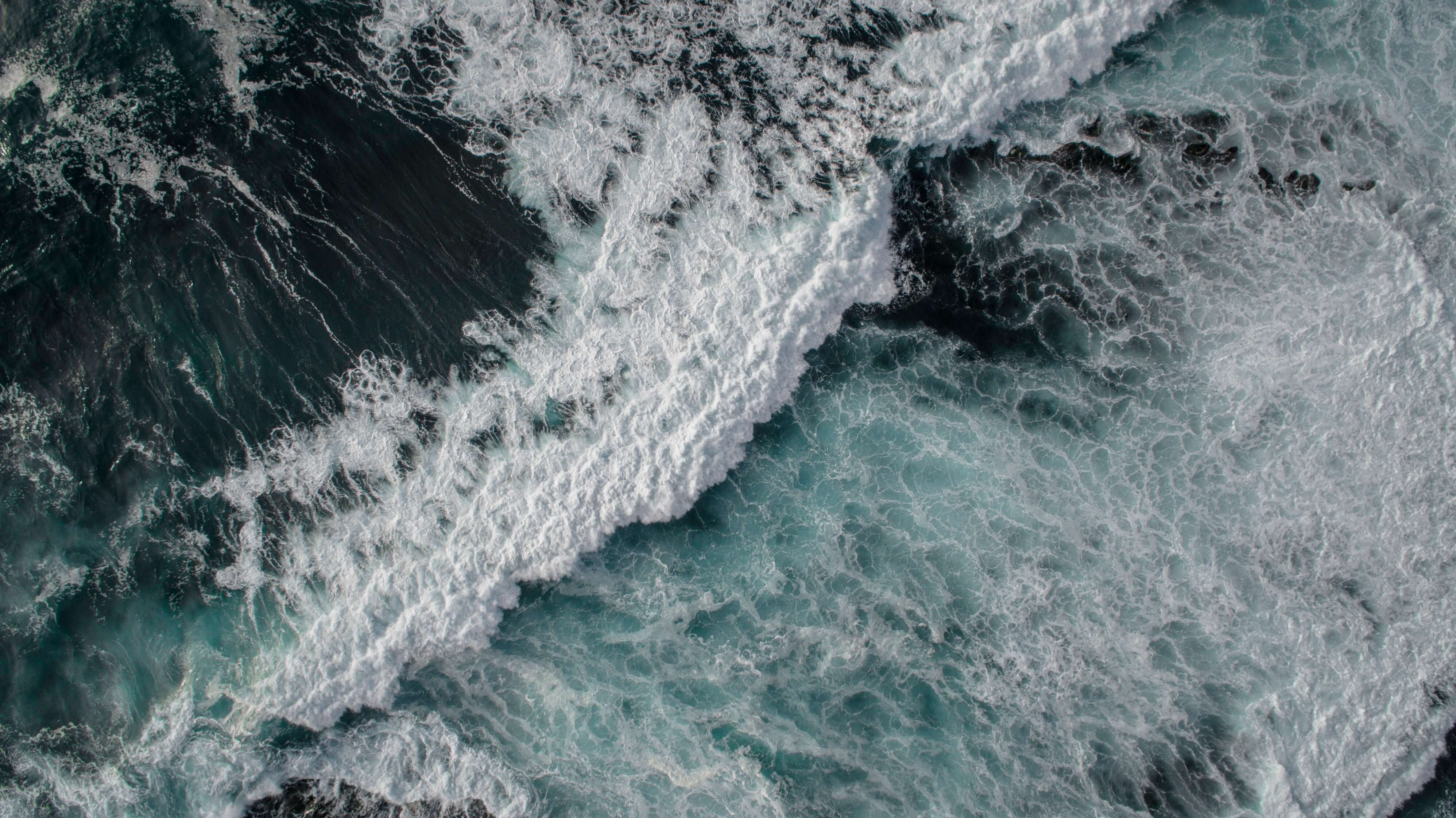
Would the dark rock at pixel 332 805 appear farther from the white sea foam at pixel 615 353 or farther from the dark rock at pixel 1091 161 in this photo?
the dark rock at pixel 1091 161

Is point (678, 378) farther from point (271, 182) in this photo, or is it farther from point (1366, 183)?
point (1366, 183)

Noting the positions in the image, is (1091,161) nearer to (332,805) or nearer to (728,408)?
(728,408)

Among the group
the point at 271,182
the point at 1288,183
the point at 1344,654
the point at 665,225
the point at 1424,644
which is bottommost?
the point at 271,182

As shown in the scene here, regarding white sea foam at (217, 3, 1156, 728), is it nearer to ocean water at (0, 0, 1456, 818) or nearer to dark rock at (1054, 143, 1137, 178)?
ocean water at (0, 0, 1456, 818)

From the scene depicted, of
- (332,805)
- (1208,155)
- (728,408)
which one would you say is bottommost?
(332,805)

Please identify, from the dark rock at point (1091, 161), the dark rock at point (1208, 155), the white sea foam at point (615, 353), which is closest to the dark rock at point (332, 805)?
the white sea foam at point (615, 353)

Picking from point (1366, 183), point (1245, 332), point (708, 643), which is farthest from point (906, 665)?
point (1366, 183)

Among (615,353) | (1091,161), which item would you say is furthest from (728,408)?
(1091,161)

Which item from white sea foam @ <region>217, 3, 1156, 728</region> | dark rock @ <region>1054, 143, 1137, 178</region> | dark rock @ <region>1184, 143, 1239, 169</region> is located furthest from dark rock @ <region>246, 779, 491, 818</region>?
dark rock @ <region>1184, 143, 1239, 169</region>
